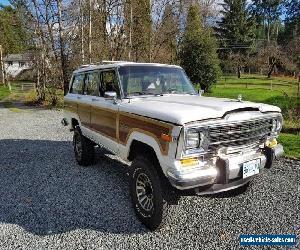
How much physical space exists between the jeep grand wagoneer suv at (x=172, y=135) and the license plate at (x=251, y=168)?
0.01 metres

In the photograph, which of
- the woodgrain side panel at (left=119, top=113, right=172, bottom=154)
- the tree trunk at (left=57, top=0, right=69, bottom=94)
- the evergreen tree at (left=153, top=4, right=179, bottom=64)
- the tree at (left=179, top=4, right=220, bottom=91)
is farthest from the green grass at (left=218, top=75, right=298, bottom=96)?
the woodgrain side panel at (left=119, top=113, right=172, bottom=154)

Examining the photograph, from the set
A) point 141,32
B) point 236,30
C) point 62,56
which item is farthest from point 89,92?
point 236,30

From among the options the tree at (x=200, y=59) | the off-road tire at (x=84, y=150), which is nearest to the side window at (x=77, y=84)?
the off-road tire at (x=84, y=150)

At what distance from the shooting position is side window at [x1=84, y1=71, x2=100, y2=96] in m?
6.18

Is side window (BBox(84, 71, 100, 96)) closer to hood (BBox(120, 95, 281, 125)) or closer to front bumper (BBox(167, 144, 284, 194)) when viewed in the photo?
hood (BBox(120, 95, 281, 125))

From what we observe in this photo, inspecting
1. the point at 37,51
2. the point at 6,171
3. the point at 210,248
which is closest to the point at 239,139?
the point at 210,248

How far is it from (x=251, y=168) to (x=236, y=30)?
5836 cm

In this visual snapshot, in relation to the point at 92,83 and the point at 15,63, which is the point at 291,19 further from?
the point at 92,83

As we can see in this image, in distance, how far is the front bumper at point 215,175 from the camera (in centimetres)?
377

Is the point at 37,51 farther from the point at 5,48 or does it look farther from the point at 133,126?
the point at 5,48

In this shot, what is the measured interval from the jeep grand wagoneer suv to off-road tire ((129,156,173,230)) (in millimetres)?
13

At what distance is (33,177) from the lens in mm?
6648

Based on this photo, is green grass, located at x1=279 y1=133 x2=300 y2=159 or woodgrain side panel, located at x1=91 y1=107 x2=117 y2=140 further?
green grass, located at x1=279 y1=133 x2=300 y2=159

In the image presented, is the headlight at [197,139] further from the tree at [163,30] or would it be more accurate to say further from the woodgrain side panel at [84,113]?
the tree at [163,30]
